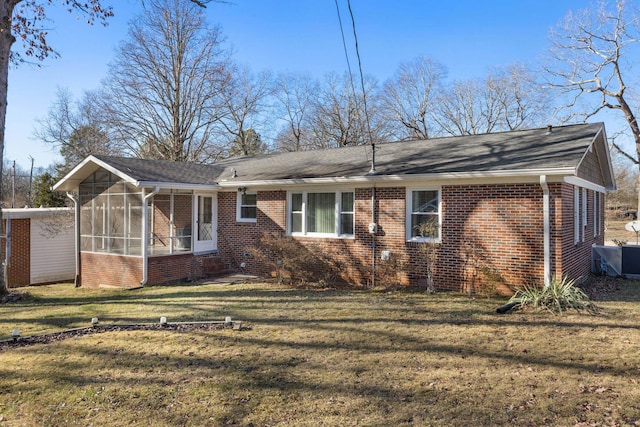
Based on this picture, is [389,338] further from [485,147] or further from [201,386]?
[485,147]

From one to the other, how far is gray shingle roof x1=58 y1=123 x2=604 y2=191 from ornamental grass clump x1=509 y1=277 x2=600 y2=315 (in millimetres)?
2419

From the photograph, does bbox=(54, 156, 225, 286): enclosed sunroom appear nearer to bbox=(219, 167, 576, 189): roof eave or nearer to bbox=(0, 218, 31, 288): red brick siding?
bbox=(219, 167, 576, 189): roof eave

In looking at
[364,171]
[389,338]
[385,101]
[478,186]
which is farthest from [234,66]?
[389,338]

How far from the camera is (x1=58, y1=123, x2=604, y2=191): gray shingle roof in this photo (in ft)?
31.4

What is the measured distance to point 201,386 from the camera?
4.77 metres

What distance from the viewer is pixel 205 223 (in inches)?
544

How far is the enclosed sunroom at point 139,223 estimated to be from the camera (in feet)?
40.0

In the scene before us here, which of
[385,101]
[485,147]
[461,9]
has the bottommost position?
[485,147]

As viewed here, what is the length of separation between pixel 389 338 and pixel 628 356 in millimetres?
3067

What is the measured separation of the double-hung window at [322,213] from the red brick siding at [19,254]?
10.1m

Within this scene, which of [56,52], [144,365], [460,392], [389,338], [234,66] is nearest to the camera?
[460,392]

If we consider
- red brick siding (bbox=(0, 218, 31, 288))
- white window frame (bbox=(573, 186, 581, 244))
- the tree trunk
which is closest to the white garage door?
red brick siding (bbox=(0, 218, 31, 288))

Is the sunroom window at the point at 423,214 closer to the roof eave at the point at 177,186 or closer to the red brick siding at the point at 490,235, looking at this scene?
the red brick siding at the point at 490,235

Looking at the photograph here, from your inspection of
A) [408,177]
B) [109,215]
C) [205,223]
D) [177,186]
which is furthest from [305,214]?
[109,215]
